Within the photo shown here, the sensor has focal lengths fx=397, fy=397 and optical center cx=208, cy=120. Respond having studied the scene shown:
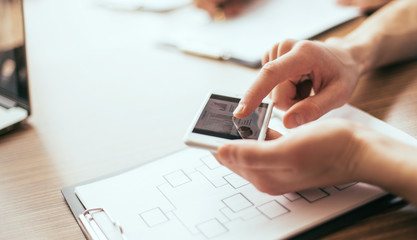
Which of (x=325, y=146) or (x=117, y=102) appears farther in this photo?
(x=117, y=102)

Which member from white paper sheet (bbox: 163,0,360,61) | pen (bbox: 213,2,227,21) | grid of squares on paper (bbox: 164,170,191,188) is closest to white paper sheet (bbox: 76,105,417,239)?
grid of squares on paper (bbox: 164,170,191,188)

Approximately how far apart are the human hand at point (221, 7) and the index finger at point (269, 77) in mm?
596

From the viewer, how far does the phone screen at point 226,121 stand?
19.3 inches

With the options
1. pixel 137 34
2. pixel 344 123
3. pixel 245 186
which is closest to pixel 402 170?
pixel 344 123

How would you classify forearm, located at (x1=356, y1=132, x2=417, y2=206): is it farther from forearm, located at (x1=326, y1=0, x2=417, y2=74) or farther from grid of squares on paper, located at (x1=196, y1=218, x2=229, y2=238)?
forearm, located at (x1=326, y1=0, x2=417, y2=74)

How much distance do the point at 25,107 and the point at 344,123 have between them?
1.82 feet

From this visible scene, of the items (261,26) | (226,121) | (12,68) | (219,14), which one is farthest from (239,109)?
(219,14)

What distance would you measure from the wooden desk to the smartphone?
0.12m

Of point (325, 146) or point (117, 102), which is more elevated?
point (325, 146)

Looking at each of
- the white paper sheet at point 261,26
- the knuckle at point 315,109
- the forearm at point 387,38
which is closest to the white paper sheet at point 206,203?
the knuckle at point 315,109

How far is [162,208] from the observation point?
0.47 metres

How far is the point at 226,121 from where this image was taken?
52 centimetres

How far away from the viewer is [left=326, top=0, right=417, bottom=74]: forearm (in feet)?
2.42

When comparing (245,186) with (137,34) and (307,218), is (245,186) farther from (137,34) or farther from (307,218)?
(137,34)
